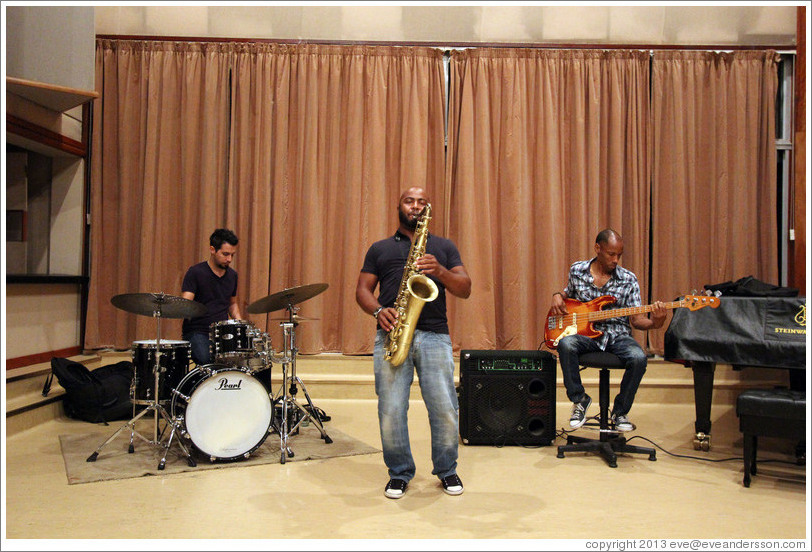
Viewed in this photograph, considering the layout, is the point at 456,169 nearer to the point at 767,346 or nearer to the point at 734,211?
the point at 734,211

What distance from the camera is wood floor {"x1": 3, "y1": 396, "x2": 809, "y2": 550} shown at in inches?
123

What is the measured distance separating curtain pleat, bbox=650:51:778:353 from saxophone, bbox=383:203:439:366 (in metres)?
4.12

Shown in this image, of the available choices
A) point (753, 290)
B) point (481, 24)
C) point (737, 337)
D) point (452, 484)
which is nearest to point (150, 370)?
point (452, 484)

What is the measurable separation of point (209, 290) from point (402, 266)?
212 cm

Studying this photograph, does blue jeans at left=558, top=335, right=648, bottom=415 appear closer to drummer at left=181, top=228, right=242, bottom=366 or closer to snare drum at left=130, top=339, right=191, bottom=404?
drummer at left=181, top=228, right=242, bottom=366

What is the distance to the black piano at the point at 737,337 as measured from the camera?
406 cm

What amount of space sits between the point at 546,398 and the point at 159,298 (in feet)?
8.80

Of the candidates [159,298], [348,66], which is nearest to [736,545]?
[159,298]

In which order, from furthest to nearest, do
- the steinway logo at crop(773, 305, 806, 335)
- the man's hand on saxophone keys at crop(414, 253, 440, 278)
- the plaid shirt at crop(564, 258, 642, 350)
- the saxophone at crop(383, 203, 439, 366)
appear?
the plaid shirt at crop(564, 258, 642, 350)
the steinway logo at crop(773, 305, 806, 335)
the saxophone at crop(383, 203, 439, 366)
the man's hand on saxophone keys at crop(414, 253, 440, 278)

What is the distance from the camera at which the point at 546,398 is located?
4.81m

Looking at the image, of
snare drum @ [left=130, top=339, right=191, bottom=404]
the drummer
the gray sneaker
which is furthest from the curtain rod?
the gray sneaker

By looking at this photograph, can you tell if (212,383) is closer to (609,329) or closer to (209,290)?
(209,290)

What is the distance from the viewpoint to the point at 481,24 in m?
6.96

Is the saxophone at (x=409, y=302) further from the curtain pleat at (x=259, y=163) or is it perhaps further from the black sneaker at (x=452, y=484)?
the curtain pleat at (x=259, y=163)
